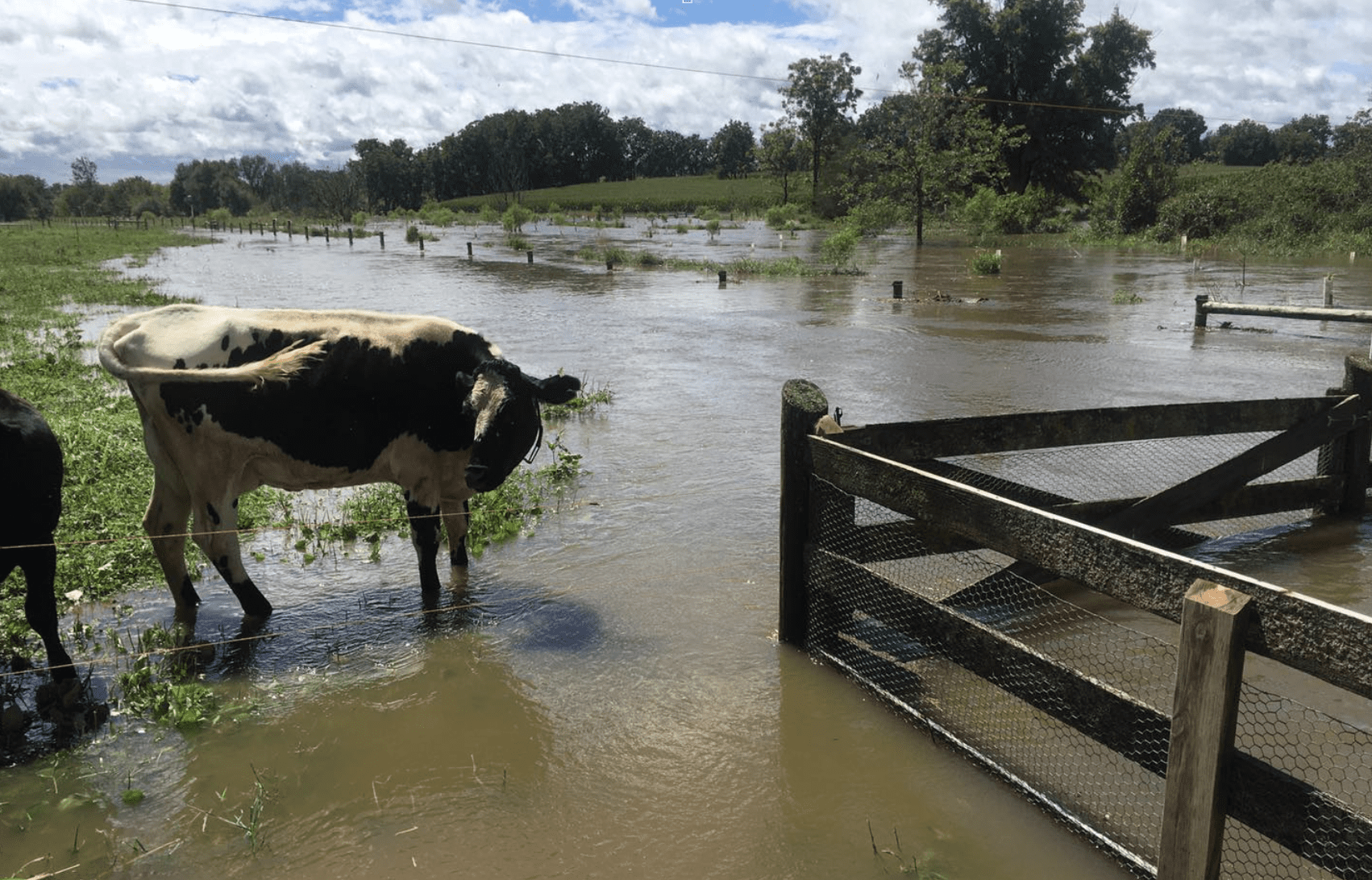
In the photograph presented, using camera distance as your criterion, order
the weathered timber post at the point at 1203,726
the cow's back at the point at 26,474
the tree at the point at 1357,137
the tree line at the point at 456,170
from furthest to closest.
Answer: the tree line at the point at 456,170 < the tree at the point at 1357,137 < the cow's back at the point at 26,474 < the weathered timber post at the point at 1203,726

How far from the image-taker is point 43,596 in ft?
16.7

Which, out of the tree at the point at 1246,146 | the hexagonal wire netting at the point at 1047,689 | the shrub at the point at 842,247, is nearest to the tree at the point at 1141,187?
the shrub at the point at 842,247

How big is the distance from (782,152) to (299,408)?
8518 cm

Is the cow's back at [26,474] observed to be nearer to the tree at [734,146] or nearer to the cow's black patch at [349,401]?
the cow's black patch at [349,401]

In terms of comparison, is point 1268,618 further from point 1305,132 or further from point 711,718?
point 1305,132

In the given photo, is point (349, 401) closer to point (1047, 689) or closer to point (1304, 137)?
point (1047, 689)

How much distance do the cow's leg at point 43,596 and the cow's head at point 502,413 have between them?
7.57 feet

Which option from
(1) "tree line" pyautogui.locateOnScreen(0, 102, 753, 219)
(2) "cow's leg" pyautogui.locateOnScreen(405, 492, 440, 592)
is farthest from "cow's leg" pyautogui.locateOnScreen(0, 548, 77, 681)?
(1) "tree line" pyautogui.locateOnScreen(0, 102, 753, 219)

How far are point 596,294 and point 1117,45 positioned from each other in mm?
52560

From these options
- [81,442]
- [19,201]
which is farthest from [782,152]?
[19,201]

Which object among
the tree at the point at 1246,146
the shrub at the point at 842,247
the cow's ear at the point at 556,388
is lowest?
the cow's ear at the point at 556,388

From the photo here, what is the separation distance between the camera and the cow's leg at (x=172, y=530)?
607 centimetres

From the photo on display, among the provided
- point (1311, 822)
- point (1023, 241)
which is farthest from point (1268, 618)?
point (1023, 241)

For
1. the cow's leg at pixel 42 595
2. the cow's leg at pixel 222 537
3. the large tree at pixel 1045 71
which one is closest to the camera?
the cow's leg at pixel 42 595
